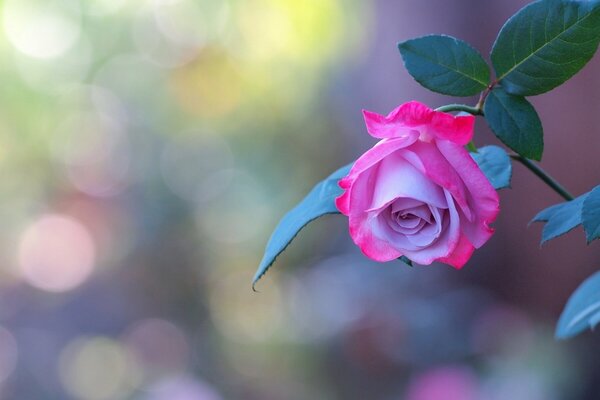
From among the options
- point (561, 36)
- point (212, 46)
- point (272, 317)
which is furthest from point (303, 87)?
point (561, 36)

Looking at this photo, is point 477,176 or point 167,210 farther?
point 167,210

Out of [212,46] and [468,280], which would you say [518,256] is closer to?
[468,280]

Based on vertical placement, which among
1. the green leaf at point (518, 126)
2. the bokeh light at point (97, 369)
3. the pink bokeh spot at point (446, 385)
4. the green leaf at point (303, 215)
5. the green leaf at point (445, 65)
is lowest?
the bokeh light at point (97, 369)

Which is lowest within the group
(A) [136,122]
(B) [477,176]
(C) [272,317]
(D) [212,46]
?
(C) [272,317]

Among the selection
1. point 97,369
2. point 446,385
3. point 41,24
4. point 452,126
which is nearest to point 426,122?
point 452,126

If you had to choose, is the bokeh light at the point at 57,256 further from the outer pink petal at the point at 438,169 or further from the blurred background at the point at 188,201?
the outer pink petal at the point at 438,169

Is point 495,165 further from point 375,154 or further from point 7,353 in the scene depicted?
point 7,353

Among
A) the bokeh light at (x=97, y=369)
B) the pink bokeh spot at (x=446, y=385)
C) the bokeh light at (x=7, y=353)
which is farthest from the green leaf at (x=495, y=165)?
the bokeh light at (x=7, y=353)
